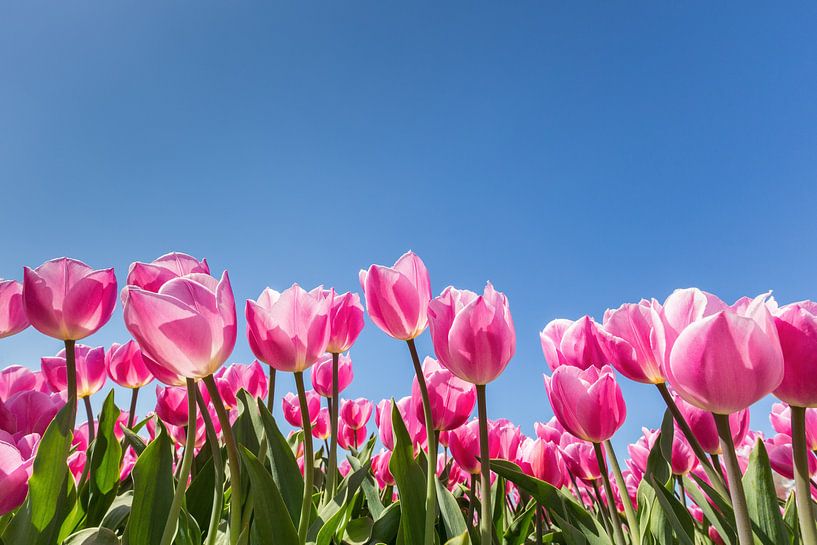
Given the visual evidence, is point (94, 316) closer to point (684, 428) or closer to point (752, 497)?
point (684, 428)

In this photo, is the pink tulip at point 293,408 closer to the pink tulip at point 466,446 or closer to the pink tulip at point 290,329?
the pink tulip at point 466,446

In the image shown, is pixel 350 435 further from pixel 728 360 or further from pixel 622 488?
pixel 728 360

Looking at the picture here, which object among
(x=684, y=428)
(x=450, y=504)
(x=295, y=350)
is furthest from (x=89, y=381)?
(x=684, y=428)

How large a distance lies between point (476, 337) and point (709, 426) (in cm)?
79

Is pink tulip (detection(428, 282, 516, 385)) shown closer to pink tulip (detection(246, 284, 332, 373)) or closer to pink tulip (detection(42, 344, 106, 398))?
pink tulip (detection(246, 284, 332, 373))

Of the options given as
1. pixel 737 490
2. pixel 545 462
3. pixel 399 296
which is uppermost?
pixel 399 296

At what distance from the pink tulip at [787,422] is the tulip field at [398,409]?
0.01m

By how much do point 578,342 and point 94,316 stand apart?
3.89 feet

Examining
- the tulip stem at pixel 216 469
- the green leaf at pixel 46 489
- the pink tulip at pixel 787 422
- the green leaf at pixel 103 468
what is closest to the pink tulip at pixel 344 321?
the tulip stem at pixel 216 469

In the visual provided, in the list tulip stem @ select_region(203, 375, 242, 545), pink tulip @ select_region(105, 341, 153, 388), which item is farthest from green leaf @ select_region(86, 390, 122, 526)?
tulip stem @ select_region(203, 375, 242, 545)

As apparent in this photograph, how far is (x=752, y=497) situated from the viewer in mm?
1455

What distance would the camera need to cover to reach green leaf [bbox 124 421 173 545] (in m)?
1.21

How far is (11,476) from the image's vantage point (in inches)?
46.8

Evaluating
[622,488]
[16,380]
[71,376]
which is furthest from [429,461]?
[16,380]
